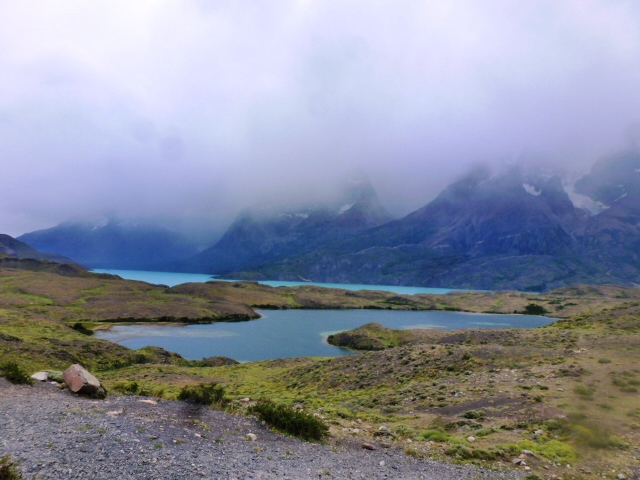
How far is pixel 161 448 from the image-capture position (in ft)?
37.9

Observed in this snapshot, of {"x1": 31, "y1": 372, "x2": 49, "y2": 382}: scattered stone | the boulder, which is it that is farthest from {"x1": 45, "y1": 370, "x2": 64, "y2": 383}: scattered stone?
the boulder

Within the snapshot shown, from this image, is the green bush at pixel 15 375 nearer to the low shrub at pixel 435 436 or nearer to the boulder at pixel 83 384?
the boulder at pixel 83 384

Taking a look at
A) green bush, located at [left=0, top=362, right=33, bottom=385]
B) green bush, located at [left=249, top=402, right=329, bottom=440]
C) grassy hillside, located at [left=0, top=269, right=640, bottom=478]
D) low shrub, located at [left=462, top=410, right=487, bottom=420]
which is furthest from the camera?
low shrub, located at [left=462, top=410, right=487, bottom=420]

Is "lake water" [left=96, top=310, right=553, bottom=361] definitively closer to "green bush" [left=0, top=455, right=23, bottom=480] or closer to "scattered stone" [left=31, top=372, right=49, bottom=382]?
"scattered stone" [left=31, top=372, right=49, bottom=382]

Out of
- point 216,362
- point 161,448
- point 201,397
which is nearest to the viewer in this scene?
point 161,448

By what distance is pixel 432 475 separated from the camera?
12430 mm

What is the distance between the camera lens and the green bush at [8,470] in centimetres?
859

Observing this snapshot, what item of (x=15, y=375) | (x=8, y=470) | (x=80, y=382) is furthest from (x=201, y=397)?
(x=8, y=470)

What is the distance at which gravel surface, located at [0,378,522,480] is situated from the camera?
10117 mm

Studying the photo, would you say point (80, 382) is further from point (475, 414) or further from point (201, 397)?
point (475, 414)

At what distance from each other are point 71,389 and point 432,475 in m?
15.9

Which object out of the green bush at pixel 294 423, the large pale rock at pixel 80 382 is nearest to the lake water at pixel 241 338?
the large pale rock at pixel 80 382

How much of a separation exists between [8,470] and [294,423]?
9.79 metres

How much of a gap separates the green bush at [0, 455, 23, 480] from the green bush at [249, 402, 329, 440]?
9.12m
